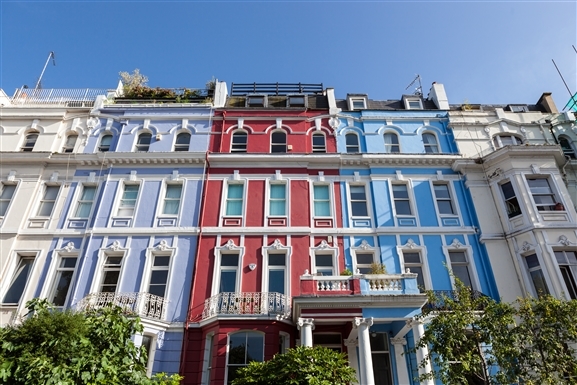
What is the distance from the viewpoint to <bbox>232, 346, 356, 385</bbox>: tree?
9.38m

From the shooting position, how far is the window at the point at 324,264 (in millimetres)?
16516

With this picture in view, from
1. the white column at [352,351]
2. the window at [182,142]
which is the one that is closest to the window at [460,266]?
the white column at [352,351]

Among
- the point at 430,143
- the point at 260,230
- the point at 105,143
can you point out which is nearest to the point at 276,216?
the point at 260,230

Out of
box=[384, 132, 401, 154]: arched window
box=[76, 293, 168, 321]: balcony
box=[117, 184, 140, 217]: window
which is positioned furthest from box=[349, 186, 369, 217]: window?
box=[117, 184, 140, 217]: window

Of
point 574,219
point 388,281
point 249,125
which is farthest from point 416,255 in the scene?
point 249,125


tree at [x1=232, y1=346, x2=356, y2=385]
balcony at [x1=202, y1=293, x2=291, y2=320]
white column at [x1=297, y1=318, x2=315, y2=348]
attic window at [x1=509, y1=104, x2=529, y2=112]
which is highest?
attic window at [x1=509, y1=104, x2=529, y2=112]

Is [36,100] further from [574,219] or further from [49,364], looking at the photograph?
[574,219]

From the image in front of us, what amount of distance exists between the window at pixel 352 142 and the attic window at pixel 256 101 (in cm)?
518

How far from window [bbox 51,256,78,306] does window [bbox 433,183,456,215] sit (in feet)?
54.3

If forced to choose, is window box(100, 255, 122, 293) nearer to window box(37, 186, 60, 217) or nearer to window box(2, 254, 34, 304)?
window box(2, 254, 34, 304)

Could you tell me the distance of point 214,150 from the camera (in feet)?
65.5

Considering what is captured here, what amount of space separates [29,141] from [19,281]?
7840 mm

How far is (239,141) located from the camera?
20531mm

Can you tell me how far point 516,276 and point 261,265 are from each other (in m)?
10.5
